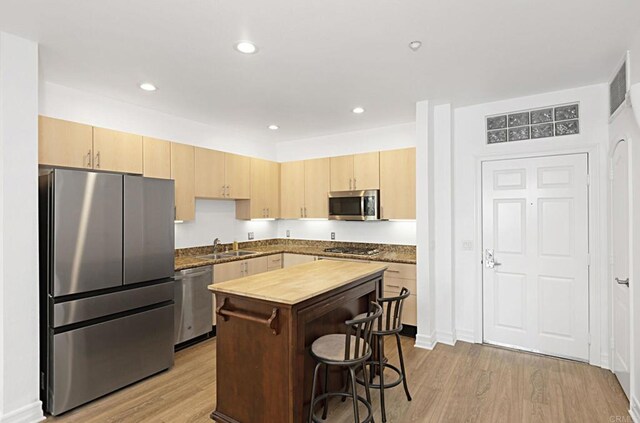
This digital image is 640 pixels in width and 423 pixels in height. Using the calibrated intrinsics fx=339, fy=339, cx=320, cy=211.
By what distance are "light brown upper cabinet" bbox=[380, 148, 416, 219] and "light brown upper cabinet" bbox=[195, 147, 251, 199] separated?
1939 millimetres

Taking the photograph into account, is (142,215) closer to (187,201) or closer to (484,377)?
(187,201)

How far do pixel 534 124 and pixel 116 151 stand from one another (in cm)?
428

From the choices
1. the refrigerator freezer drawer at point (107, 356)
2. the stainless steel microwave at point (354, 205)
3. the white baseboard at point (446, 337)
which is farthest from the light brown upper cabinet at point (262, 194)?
the white baseboard at point (446, 337)

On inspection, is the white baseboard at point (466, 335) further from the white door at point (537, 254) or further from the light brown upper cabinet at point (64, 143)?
the light brown upper cabinet at point (64, 143)

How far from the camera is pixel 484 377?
3047 millimetres

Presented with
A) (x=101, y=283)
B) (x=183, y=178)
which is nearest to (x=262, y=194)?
(x=183, y=178)

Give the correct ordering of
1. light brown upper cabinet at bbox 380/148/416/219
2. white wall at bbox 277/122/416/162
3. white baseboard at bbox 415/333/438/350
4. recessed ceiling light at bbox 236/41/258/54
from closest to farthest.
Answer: recessed ceiling light at bbox 236/41/258/54 < white baseboard at bbox 415/333/438/350 < light brown upper cabinet at bbox 380/148/416/219 < white wall at bbox 277/122/416/162

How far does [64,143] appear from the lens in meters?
2.99

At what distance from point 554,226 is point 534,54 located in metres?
1.76

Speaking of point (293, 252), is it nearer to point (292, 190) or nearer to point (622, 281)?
point (292, 190)

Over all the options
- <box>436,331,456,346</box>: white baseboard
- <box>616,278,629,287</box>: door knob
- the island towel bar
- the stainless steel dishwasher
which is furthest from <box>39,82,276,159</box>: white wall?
<box>616,278,629,287</box>: door knob

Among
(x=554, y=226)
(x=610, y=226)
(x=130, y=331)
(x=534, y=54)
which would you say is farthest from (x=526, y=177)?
(x=130, y=331)

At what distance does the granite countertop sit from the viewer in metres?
4.02

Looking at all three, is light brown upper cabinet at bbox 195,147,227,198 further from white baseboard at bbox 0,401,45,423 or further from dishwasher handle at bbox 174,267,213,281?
white baseboard at bbox 0,401,45,423
